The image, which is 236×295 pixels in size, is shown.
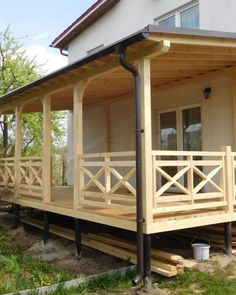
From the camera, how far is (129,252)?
6.78 meters

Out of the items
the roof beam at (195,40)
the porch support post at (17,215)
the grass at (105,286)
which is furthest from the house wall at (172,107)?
the grass at (105,286)

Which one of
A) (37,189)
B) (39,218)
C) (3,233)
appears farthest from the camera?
(39,218)

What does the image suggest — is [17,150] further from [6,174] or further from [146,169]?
[146,169]

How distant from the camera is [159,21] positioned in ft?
38.7

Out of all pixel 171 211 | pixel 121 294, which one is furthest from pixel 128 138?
pixel 121 294

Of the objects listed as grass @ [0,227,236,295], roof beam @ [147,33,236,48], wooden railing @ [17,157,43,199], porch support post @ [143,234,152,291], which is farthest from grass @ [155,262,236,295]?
wooden railing @ [17,157,43,199]

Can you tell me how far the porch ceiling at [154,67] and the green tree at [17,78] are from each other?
33.0ft

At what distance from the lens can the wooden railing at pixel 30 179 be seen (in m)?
9.46

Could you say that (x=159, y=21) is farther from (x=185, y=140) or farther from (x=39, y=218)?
(x=39, y=218)

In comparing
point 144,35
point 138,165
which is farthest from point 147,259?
point 144,35

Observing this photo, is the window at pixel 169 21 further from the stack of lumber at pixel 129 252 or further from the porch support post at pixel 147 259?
the porch support post at pixel 147 259

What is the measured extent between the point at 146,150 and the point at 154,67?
7.51 ft

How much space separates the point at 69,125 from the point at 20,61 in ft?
24.6

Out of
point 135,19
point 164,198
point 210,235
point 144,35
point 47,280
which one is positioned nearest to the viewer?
point 144,35
